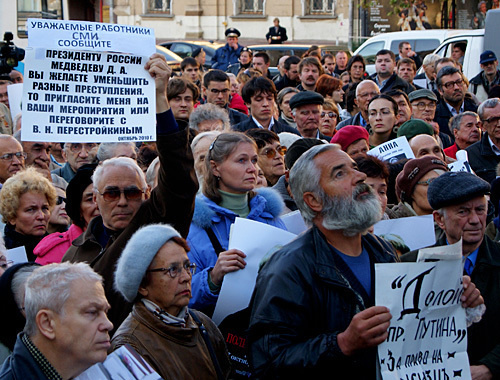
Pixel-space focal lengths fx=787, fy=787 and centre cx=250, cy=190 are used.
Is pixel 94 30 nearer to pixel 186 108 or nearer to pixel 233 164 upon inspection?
pixel 233 164

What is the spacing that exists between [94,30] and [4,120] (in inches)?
207

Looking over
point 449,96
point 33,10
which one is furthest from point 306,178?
point 33,10

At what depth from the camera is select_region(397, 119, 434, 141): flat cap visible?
23.8 ft

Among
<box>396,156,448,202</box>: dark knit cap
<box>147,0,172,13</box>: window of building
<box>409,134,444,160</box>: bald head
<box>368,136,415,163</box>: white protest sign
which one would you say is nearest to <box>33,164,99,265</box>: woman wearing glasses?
<box>396,156,448,202</box>: dark knit cap

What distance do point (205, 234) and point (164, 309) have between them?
950mm

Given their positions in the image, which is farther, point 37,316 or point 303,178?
point 303,178

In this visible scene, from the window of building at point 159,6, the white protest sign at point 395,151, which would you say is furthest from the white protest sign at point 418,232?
the window of building at point 159,6

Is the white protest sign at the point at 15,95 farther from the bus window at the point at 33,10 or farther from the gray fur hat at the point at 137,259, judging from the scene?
the bus window at the point at 33,10

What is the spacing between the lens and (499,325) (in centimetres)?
391

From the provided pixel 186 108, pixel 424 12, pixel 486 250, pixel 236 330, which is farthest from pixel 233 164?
pixel 424 12

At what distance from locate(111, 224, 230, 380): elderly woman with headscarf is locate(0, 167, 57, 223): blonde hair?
219cm

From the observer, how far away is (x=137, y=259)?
3.53 meters

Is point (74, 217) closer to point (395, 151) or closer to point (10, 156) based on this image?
point (10, 156)

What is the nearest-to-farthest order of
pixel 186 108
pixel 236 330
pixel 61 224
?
pixel 236 330, pixel 61 224, pixel 186 108
